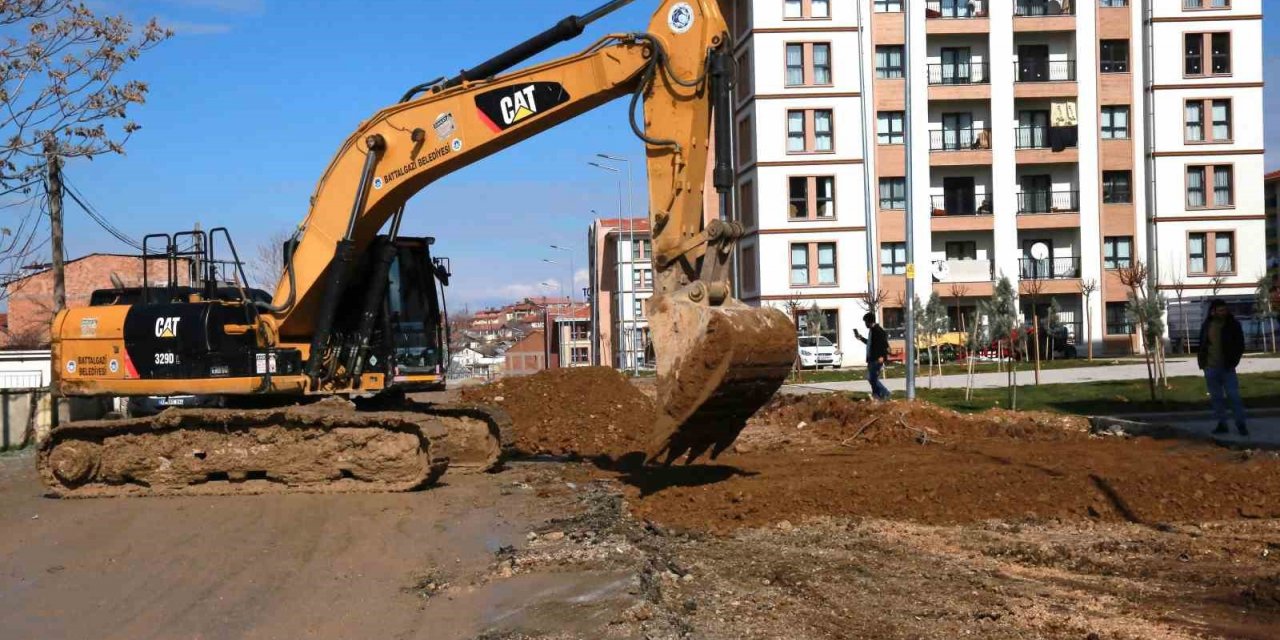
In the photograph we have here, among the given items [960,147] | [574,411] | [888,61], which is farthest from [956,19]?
[574,411]

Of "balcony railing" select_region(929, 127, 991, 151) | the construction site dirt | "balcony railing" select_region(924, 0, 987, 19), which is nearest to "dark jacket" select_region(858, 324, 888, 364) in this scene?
the construction site dirt

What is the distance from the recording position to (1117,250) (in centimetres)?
5634

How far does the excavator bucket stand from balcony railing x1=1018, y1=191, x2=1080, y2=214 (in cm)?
4920

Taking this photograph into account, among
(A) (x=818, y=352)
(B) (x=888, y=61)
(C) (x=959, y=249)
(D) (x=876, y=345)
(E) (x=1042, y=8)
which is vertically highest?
(E) (x=1042, y=8)

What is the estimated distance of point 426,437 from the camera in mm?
12547

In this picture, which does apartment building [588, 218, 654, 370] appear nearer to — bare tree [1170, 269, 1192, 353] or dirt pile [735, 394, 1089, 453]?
bare tree [1170, 269, 1192, 353]

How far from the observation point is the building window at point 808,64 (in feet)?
182

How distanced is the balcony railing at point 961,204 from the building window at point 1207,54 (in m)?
10.8

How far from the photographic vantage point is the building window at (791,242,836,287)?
5594 centimetres

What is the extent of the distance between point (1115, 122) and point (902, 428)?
44.7 metres

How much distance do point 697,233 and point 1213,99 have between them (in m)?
52.8

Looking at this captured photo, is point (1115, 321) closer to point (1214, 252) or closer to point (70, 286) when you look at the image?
point (1214, 252)

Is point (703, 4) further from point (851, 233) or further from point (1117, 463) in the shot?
point (851, 233)

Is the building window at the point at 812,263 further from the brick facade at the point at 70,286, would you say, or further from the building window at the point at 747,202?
the brick facade at the point at 70,286
